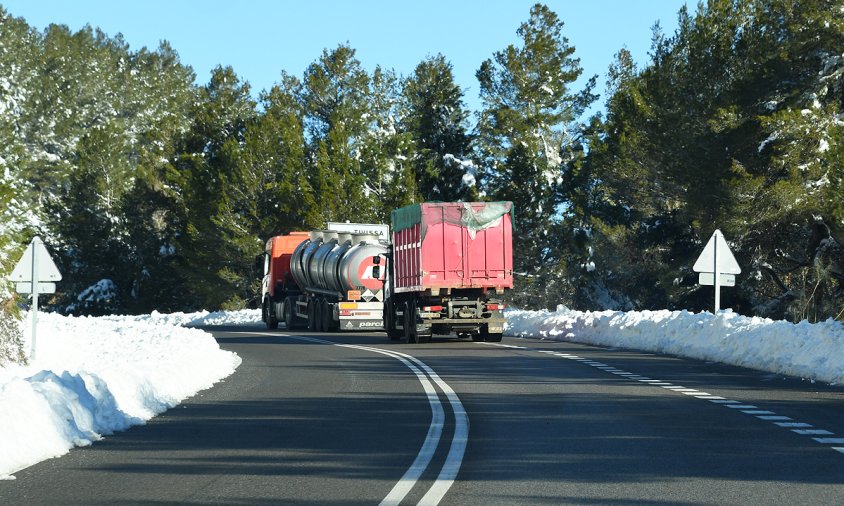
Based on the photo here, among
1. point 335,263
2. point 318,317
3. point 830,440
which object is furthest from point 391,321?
point 830,440

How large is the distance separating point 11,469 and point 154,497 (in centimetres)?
196

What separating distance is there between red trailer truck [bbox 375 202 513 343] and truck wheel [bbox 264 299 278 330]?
60.7 ft

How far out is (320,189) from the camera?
79.5 meters

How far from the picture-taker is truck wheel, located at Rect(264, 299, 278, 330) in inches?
2152

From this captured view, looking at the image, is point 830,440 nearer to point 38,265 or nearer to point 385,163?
point 38,265

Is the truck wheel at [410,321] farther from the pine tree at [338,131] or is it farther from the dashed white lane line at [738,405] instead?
the pine tree at [338,131]

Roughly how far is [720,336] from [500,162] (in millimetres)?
56532

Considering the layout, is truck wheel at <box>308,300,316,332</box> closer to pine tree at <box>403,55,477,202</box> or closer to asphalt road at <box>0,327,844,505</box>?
asphalt road at <box>0,327,844,505</box>

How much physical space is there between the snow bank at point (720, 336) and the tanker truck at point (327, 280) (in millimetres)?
5676

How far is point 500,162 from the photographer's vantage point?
8369cm

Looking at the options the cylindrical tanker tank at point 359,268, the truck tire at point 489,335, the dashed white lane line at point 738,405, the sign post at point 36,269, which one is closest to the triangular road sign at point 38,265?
the sign post at point 36,269

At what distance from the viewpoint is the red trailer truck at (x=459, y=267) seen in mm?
35844

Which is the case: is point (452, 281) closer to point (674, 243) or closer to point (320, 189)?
point (674, 243)

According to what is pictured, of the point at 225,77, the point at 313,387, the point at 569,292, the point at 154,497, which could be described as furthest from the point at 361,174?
the point at 154,497
